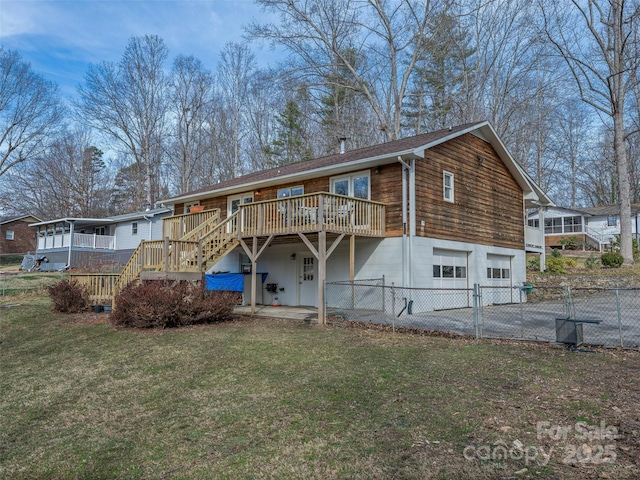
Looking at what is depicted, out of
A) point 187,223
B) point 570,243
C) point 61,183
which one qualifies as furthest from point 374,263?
point 61,183

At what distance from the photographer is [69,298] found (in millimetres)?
14125

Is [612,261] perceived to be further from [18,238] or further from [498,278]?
[18,238]

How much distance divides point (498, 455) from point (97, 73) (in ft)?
120

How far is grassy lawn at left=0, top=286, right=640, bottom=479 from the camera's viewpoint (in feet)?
12.3

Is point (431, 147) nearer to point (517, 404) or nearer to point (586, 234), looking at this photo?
point (517, 404)

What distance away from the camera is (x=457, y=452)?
151 inches

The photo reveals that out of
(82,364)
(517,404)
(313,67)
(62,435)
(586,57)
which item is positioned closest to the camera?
(62,435)

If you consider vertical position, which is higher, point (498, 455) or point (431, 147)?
point (431, 147)

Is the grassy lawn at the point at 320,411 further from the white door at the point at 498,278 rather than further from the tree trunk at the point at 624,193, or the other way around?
the tree trunk at the point at 624,193

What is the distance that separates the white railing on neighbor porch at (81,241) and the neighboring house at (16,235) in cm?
1052

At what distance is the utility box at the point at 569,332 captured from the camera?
772 centimetres

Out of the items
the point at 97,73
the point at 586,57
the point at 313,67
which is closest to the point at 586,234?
the point at 586,57

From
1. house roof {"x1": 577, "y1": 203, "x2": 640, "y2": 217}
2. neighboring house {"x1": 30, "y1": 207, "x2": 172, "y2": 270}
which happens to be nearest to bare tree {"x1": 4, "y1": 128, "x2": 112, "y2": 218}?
neighboring house {"x1": 30, "y1": 207, "x2": 172, "y2": 270}

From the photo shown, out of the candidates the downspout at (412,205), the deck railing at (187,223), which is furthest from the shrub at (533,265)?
the deck railing at (187,223)
